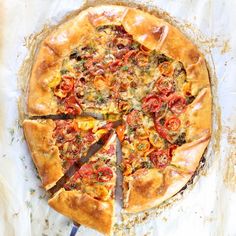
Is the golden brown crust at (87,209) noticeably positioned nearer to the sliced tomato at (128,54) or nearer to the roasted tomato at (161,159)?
the roasted tomato at (161,159)

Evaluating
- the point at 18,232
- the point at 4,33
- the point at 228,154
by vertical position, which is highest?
the point at 4,33

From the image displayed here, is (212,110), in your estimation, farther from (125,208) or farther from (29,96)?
(29,96)

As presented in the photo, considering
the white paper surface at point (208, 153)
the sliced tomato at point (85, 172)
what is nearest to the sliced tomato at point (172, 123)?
the white paper surface at point (208, 153)

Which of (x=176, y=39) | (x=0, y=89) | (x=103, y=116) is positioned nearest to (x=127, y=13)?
(x=176, y=39)

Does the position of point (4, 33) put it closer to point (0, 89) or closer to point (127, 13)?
point (0, 89)

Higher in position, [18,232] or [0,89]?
[0,89]

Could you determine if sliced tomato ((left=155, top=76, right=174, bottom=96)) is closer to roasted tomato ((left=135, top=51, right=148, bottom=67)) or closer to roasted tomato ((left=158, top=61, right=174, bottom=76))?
roasted tomato ((left=158, top=61, right=174, bottom=76))

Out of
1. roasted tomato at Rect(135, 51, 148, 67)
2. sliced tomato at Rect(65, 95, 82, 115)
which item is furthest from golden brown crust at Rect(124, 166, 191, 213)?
roasted tomato at Rect(135, 51, 148, 67)
